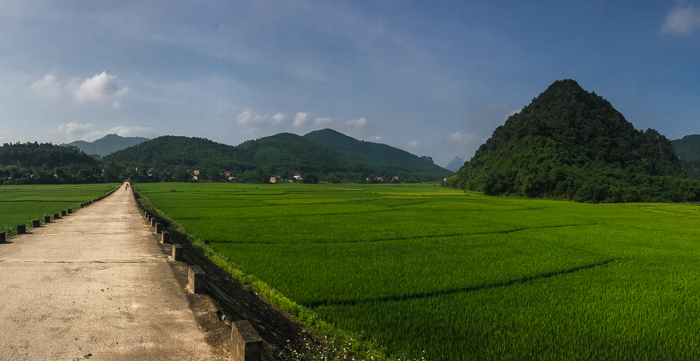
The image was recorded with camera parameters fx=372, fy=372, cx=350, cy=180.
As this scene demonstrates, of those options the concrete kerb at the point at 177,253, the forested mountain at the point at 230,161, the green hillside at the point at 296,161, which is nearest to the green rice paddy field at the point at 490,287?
the concrete kerb at the point at 177,253

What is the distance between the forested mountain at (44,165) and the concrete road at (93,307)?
307 ft

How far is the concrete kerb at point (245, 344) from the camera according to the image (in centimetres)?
389

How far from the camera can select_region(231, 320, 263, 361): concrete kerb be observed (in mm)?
3891

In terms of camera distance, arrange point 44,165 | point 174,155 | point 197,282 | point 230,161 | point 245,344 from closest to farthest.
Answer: point 245,344
point 197,282
point 44,165
point 174,155
point 230,161

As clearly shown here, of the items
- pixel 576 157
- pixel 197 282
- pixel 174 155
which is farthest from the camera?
pixel 174 155

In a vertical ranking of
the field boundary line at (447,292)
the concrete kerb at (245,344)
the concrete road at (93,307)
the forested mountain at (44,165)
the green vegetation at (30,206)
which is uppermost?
the forested mountain at (44,165)

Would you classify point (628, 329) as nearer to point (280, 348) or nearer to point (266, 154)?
point (280, 348)

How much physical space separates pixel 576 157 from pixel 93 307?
88631 millimetres

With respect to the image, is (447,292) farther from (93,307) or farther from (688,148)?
(688,148)

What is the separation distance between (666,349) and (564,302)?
7.32 ft

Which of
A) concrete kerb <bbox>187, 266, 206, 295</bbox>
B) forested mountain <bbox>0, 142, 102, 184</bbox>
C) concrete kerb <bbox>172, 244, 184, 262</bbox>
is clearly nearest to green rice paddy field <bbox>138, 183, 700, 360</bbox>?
concrete kerb <bbox>172, 244, 184, 262</bbox>

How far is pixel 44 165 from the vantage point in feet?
348

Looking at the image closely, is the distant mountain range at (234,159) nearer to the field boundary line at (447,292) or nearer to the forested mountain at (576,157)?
the forested mountain at (576,157)

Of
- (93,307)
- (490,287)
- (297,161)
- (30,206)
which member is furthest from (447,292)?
(297,161)
